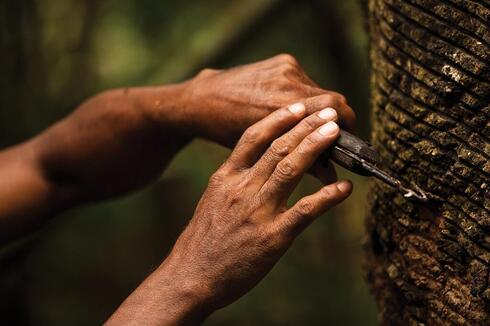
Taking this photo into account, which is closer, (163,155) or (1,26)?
(163,155)

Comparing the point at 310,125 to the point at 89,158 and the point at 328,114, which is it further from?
the point at 89,158

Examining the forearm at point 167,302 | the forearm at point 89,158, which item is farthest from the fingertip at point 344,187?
the forearm at point 89,158

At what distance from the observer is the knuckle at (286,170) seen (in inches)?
59.1

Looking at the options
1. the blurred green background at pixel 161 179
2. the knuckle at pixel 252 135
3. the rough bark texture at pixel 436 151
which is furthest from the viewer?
the blurred green background at pixel 161 179

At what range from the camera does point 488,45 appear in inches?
56.6

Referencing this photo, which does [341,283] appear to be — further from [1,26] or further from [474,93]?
[474,93]

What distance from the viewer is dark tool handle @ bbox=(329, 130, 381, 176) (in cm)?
150

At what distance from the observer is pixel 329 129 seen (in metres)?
1.50

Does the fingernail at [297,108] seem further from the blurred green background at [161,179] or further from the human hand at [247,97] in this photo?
the blurred green background at [161,179]

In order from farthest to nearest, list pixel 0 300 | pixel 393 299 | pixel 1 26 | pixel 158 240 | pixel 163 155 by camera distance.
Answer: pixel 158 240 → pixel 0 300 → pixel 1 26 → pixel 163 155 → pixel 393 299

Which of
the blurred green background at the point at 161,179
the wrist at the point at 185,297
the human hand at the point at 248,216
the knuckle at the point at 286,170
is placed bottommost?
the blurred green background at the point at 161,179

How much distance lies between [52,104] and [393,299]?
3.16m

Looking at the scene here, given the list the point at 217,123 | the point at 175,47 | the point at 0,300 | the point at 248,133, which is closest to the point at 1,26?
the point at 175,47

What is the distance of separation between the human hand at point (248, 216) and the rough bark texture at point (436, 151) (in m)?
0.20
